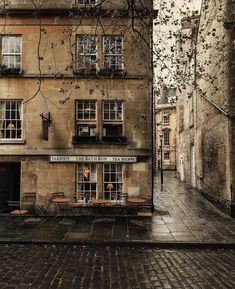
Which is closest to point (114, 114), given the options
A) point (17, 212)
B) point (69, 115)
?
point (69, 115)

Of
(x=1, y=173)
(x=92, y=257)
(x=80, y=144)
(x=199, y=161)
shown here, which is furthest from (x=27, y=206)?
(x=199, y=161)

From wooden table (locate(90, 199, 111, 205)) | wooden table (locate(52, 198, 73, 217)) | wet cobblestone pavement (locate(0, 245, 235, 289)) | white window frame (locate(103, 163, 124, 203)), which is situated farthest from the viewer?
white window frame (locate(103, 163, 124, 203))

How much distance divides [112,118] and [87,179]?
3206mm

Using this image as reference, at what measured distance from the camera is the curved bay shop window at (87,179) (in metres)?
15.7

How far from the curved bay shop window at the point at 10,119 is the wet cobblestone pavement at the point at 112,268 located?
22.0 ft

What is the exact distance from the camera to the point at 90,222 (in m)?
13.9

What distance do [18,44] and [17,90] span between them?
2.31 m

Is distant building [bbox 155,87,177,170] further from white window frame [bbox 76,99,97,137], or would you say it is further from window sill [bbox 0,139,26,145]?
window sill [bbox 0,139,26,145]

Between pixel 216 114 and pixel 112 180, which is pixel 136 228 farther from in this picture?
pixel 216 114

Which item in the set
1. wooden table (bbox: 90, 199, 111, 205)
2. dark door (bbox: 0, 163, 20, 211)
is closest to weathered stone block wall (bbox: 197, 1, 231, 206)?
wooden table (bbox: 90, 199, 111, 205)

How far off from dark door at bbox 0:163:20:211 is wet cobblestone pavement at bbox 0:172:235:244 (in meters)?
2.71

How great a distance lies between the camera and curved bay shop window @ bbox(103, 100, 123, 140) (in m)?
16.0

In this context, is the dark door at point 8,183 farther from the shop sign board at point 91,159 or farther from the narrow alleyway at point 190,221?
the narrow alleyway at point 190,221

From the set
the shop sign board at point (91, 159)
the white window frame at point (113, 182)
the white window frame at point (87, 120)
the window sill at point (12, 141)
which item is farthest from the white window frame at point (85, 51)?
the white window frame at point (113, 182)
